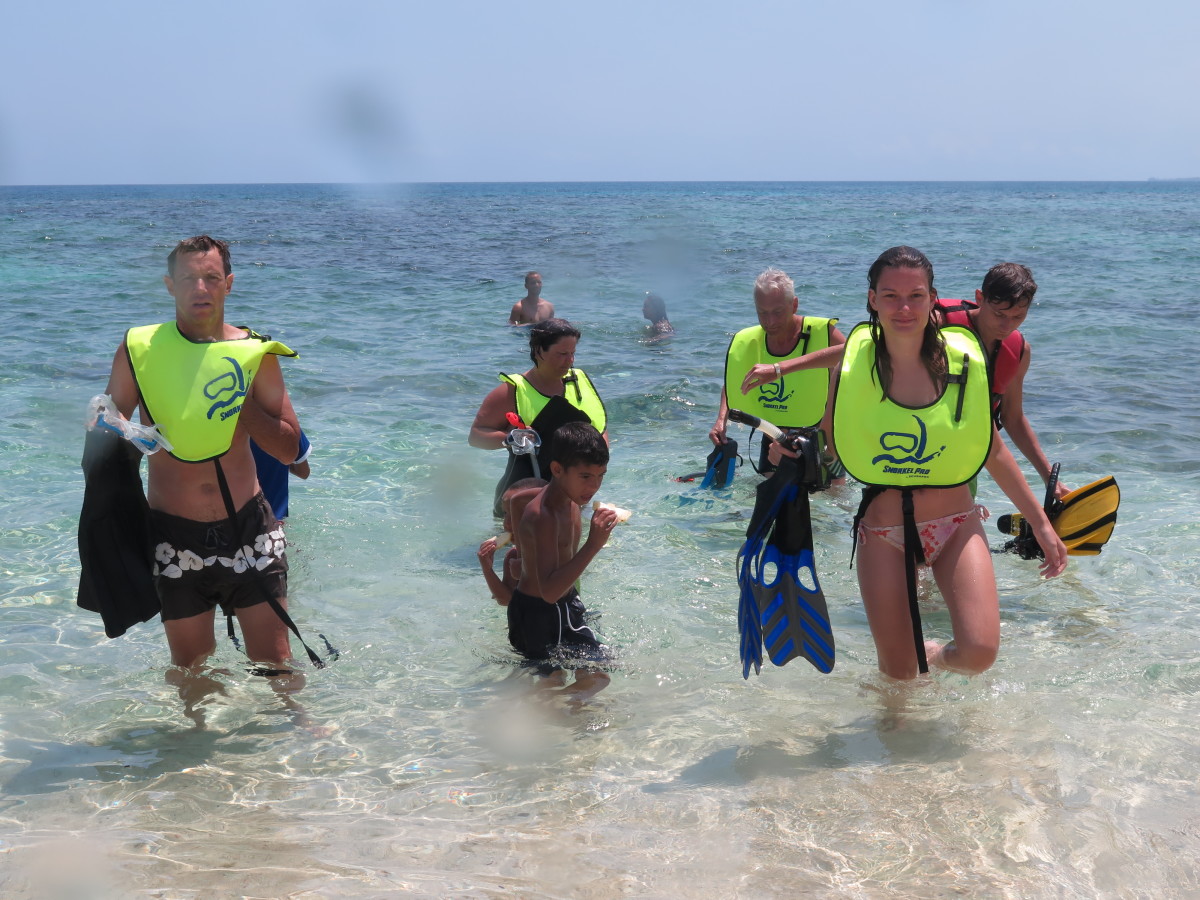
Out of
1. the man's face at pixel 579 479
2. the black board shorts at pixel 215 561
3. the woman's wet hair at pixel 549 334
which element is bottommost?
the black board shorts at pixel 215 561

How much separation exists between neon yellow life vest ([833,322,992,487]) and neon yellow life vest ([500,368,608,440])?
2.08m

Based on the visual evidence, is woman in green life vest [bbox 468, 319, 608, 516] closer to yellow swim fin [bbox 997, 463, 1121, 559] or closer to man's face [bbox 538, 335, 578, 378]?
man's face [bbox 538, 335, 578, 378]

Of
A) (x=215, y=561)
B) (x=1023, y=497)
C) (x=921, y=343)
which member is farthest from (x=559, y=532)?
(x=1023, y=497)

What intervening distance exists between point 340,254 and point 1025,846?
90.9 ft

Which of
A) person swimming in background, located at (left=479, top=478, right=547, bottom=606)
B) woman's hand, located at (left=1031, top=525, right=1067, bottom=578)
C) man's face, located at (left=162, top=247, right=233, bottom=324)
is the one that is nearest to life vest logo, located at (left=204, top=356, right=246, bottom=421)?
man's face, located at (left=162, top=247, right=233, bottom=324)

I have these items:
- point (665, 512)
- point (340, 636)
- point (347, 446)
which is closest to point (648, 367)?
point (347, 446)

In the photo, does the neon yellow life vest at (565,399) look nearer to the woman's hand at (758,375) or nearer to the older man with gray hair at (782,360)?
the woman's hand at (758,375)

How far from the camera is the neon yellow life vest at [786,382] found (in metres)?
6.49

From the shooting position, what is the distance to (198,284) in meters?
3.67

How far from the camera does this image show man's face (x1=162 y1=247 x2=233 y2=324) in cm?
365

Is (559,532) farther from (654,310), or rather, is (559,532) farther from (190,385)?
(654,310)

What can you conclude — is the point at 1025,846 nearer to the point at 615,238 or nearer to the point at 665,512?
the point at 665,512

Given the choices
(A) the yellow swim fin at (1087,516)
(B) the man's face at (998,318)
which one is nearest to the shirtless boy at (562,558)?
(B) the man's face at (998,318)

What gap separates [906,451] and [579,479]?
114 cm
